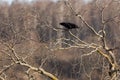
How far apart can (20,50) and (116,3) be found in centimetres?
255

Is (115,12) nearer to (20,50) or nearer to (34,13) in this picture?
(34,13)

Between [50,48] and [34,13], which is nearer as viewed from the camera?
[50,48]

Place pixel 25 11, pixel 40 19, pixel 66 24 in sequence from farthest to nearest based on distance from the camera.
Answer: pixel 25 11, pixel 40 19, pixel 66 24

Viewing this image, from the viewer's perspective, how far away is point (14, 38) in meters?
5.78

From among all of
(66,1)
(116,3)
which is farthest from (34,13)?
(116,3)

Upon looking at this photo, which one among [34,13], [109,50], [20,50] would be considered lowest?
[20,50]

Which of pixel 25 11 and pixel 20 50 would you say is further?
pixel 20 50

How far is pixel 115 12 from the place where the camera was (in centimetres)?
566

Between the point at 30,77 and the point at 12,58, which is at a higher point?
the point at 12,58

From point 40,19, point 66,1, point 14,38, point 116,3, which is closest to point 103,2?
point 116,3

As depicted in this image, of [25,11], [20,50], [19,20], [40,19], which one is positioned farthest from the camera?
[20,50]

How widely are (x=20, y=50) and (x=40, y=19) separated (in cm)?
187

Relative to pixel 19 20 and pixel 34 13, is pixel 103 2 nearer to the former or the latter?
pixel 34 13

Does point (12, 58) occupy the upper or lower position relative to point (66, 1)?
lower
